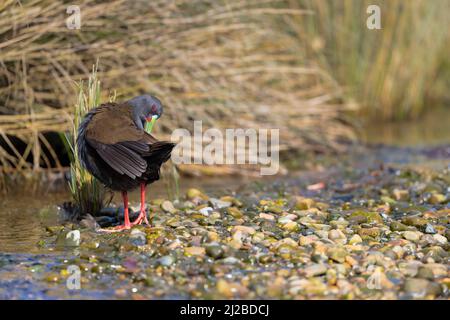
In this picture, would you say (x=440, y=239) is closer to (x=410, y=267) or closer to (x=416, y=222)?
(x=416, y=222)

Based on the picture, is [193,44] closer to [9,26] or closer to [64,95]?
[64,95]

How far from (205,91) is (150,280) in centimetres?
330

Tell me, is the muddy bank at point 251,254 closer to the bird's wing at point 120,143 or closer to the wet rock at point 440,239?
the wet rock at point 440,239

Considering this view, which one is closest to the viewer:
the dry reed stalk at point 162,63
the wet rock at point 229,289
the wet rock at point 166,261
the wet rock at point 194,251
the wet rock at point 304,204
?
the wet rock at point 229,289

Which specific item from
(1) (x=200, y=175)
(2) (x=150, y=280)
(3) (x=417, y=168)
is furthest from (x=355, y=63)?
(2) (x=150, y=280)

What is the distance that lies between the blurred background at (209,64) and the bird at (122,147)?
493mm

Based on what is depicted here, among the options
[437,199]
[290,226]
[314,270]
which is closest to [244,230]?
[290,226]

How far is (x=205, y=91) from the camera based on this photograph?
7031mm

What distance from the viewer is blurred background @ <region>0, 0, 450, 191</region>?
20.4 ft

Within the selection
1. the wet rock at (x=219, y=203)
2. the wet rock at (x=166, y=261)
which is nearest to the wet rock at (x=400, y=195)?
the wet rock at (x=219, y=203)

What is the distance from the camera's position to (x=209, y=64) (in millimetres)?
7121

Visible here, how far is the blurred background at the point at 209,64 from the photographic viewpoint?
244 inches

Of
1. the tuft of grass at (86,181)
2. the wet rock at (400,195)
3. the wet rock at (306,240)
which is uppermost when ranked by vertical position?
the tuft of grass at (86,181)
